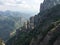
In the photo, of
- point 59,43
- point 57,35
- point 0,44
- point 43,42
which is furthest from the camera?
point 0,44

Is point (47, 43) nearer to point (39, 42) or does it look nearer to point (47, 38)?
point (47, 38)

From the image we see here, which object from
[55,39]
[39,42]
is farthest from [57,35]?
[39,42]

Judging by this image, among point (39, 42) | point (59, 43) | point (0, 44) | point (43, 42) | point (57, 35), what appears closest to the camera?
point (59, 43)

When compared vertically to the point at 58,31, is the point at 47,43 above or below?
below

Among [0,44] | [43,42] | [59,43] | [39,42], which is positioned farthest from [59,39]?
[0,44]

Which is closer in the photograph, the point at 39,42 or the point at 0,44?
the point at 39,42

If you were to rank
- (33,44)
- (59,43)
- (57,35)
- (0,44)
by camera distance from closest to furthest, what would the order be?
(59,43) < (57,35) < (33,44) < (0,44)

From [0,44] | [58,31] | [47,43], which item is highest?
[58,31]

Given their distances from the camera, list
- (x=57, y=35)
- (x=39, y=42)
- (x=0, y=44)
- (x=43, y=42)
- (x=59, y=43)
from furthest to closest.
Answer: (x=0, y=44) < (x=39, y=42) < (x=43, y=42) < (x=57, y=35) < (x=59, y=43)

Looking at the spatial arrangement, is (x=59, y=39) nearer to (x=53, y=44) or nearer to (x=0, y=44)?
(x=53, y=44)
